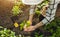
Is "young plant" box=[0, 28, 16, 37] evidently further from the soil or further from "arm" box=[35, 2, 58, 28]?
"arm" box=[35, 2, 58, 28]

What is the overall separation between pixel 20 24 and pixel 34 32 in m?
0.21

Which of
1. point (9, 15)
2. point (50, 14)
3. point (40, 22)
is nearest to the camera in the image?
point (50, 14)

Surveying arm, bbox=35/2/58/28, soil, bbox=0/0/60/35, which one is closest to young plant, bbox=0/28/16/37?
soil, bbox=0/0/60/35

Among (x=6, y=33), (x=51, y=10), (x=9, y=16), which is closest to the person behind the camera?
(x=51, y=10)

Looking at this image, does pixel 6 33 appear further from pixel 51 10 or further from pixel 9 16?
pixel 51 10

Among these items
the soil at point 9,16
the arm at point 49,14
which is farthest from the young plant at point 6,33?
the arm at point 49,14

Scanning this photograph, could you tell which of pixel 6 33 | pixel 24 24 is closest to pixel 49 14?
pixel 24 24

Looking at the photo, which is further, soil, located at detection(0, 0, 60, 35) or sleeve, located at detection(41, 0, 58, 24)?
soil, located at detection(0, 0, 60, 35)

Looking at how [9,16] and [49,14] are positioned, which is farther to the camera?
[9,16]

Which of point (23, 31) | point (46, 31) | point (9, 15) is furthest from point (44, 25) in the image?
point (9, 15)

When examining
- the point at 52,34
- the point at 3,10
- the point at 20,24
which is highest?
the point at 3,10

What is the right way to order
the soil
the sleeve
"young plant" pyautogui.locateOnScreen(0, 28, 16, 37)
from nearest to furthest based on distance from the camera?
1. the sleeve
2. "young plant" pyautogui.locateOnScreen(0, 28, 16, 37)
3. the soil

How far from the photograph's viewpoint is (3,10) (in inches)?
100

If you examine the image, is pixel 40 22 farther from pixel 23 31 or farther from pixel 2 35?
pixel 2 35
